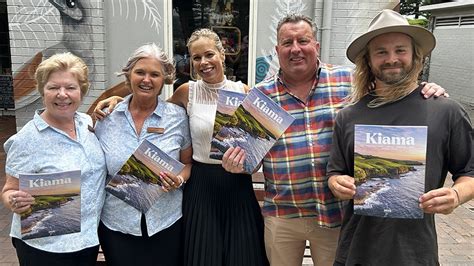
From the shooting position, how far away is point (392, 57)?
1834mm

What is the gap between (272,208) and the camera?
93.4 inches

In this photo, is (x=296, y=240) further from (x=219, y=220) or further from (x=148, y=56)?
(x=148, y=56)

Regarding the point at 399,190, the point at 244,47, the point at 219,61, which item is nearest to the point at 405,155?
the point at 399,190

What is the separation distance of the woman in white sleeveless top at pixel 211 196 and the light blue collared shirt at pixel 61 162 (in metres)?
0.55

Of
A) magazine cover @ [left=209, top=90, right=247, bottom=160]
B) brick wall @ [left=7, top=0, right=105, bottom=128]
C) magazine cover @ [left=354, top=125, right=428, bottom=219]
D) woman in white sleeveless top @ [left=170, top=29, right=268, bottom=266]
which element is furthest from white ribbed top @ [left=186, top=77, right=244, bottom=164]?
brick wall @ [left=7, top=0, right=105, bottom=128]

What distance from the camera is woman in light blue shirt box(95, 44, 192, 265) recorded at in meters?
2.23

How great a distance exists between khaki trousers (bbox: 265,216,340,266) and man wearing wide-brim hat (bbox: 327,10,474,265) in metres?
0.34

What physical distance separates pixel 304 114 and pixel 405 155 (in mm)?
671

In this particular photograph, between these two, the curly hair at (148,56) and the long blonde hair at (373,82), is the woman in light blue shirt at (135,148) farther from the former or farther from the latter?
the long blonde hair at (373,82)

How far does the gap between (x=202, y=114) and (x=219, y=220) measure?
0.65 metres

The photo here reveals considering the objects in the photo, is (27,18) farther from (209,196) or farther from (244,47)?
(209,196)

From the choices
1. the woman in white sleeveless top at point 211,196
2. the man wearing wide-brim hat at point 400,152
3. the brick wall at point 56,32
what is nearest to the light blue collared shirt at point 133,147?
the woman in white sleeveless top at point 211,196

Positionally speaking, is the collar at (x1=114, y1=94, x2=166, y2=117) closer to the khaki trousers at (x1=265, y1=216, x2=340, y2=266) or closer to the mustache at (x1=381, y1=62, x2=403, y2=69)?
the khaki trousers at (x1=265, y1=216, x2=340, y2=266)

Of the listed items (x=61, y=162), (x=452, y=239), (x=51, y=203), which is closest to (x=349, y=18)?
(x=452, y=239)
